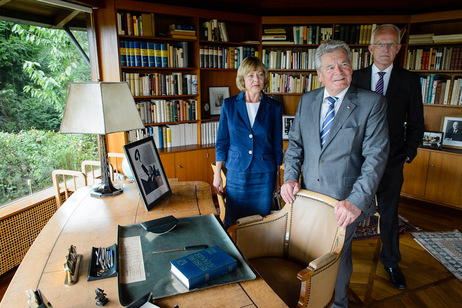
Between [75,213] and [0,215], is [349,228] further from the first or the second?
[0,215]

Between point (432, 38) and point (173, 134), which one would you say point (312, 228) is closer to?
point (173, 134)

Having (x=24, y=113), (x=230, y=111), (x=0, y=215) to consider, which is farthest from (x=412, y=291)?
(x=24, y=113)

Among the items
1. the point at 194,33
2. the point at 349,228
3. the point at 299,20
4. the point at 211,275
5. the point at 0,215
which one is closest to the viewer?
the point at 211,275

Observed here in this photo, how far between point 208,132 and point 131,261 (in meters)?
3.17

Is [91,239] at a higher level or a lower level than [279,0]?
lower

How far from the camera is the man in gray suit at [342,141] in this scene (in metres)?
1.59

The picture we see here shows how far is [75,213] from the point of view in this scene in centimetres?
170

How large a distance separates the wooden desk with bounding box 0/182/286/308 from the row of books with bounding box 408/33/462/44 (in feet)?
12.1

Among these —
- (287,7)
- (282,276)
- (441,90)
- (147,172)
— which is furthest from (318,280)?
(287,7)

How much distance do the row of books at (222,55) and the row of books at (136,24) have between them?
0.68 metres

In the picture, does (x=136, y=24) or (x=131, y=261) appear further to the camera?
(x=136, y=24)

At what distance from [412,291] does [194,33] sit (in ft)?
11.4

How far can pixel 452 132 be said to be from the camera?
157 inches

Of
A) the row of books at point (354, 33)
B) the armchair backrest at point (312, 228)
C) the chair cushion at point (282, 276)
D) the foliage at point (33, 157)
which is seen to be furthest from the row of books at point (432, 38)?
the foliage at point (33, 157)
